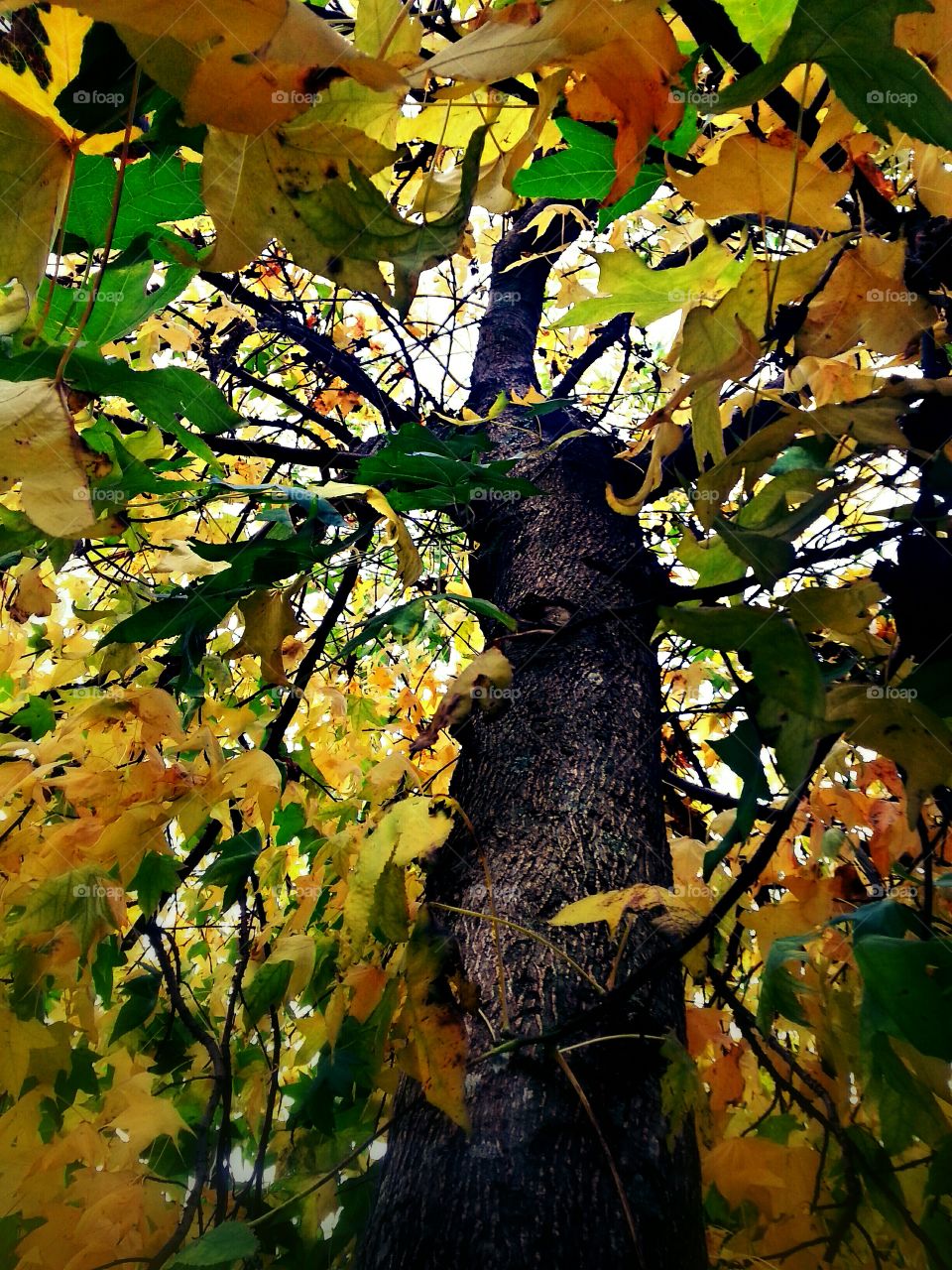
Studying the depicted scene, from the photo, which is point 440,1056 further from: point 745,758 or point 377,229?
point 377,229

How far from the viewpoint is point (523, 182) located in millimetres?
796

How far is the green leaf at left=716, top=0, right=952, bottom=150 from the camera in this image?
457 millimetres

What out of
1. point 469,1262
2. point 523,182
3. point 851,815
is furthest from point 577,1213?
point 523,182

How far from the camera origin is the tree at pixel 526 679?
0.45m

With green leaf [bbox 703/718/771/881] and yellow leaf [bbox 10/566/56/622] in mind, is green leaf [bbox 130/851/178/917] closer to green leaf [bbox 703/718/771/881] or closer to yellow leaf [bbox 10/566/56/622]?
yellow leaf [bbox 10/566/56/622]

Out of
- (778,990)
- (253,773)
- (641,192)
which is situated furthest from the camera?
(253,773)

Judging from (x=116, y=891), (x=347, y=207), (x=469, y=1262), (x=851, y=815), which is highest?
(x=347, y=207)

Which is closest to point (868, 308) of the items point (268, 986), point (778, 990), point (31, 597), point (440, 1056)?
point (778, 990)

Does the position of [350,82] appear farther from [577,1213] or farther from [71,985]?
[71,985]

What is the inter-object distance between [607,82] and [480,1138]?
0.82 meters

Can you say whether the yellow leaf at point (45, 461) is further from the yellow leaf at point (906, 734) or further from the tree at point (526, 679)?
the yellow leaf at point (906, 734)

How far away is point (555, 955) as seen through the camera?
32.3 inches

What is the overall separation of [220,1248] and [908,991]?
56 centimetres

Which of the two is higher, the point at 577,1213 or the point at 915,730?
the point at 915,730
